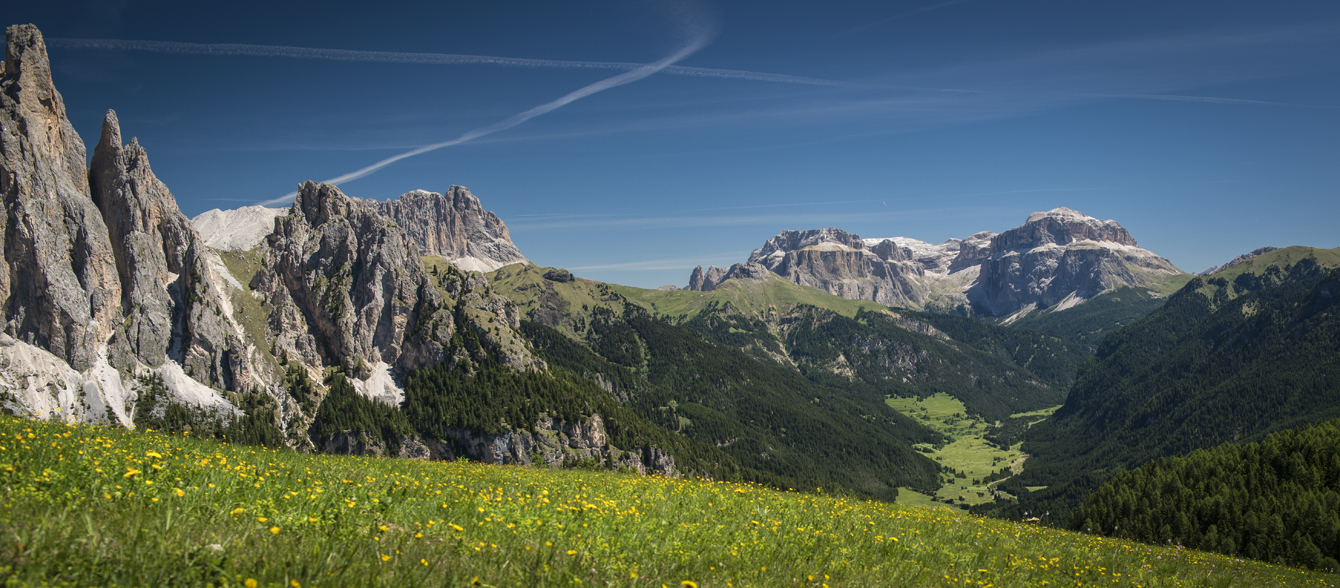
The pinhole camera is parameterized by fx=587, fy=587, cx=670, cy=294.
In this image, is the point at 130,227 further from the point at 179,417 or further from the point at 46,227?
the point at 179,417

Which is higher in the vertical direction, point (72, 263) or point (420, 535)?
point (72, 263)

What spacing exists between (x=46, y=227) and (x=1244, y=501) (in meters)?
265

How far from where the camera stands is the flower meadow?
677 centimetres

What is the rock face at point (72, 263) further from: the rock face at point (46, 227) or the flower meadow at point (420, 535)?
the flower meadow at point (420, 535)

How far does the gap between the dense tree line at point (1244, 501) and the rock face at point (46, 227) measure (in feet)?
806

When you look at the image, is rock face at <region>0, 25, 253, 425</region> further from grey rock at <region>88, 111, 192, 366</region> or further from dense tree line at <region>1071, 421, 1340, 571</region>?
dense tree line at <region>1071, 421, 1340, 571</region>

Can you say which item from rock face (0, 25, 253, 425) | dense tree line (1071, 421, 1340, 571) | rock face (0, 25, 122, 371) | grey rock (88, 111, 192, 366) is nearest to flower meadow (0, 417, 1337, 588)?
A: dense tree line (1071, 421, 1340, 571)

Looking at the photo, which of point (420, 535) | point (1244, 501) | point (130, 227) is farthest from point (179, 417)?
point (1244, 501)

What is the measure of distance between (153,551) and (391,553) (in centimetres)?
259

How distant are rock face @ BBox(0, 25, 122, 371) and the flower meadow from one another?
223m

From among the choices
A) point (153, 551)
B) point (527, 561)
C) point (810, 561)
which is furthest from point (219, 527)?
point (810, 561)

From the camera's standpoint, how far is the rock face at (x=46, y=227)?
164 metres

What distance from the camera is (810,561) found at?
38.9 feet

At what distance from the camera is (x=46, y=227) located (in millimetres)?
169375
